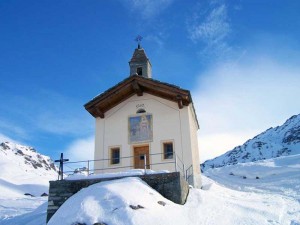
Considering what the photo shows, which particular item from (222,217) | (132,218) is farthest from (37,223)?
(222,217)

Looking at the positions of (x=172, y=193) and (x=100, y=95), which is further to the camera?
(x=100, y=95)

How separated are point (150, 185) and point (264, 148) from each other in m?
173

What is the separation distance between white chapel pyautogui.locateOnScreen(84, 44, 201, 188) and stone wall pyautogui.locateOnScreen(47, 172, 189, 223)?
162 inches

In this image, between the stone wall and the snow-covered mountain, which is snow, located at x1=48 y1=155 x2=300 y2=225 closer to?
the stone wall

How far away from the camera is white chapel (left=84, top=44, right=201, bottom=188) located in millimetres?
19000

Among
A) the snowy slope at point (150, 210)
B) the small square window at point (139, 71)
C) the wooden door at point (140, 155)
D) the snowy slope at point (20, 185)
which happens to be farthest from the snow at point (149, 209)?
the small square window at point (139, 71)

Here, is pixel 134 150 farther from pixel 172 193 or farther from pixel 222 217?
pixel 222 217

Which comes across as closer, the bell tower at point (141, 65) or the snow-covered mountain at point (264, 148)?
the bell tower at point (141, 65)

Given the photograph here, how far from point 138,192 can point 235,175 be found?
2762 centimetres

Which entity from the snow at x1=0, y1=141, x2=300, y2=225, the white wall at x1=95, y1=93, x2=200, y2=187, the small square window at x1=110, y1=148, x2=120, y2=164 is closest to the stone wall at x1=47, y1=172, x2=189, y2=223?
the snow at x1=0, y1=141, x2=300, y2=225

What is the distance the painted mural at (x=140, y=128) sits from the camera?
19734 mm

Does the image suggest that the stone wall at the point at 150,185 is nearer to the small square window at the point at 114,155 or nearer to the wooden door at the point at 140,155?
the wooden door at the point at 140,155

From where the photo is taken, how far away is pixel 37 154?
411 ft

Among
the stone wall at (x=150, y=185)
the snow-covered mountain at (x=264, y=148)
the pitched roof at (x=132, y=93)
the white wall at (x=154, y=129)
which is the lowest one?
the stone wall at (x=150, y=185)
